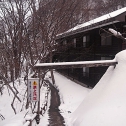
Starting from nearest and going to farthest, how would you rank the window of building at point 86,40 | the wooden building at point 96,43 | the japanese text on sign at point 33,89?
the japanese text on sign at point 33,89
the wooden building at point 96,43
the window of building at point 86,40

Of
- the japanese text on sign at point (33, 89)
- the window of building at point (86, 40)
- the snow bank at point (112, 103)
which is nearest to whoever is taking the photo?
the snow bank at point (112, 103)

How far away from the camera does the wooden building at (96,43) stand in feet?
41.7

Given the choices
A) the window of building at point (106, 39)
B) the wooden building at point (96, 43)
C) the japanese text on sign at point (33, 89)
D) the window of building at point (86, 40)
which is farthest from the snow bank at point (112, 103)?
the window of building at point (86, 40)

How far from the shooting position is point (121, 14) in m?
11.0

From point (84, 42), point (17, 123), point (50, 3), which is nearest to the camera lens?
point (17, 123)

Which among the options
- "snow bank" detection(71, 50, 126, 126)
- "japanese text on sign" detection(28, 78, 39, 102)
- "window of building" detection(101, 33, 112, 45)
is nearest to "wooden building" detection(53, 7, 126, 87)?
"window of building" detection(101, 33, 112, 45)

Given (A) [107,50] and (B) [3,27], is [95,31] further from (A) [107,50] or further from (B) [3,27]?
(B) [3,27]

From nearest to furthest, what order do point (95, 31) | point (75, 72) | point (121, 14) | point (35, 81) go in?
1. point (35, 81)
2. point (121, 14)
3. point (95, 31)
4. point (75, 72)

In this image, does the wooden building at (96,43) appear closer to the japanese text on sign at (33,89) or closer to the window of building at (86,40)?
the window of building at (86,40)

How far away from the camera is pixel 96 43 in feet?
53.7

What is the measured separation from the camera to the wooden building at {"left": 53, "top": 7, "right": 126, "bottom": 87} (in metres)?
12.7

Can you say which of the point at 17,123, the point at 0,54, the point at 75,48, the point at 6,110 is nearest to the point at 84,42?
the point at 75,48

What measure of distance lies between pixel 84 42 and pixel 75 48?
2.76 m

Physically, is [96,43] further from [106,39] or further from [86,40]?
[86,40]
